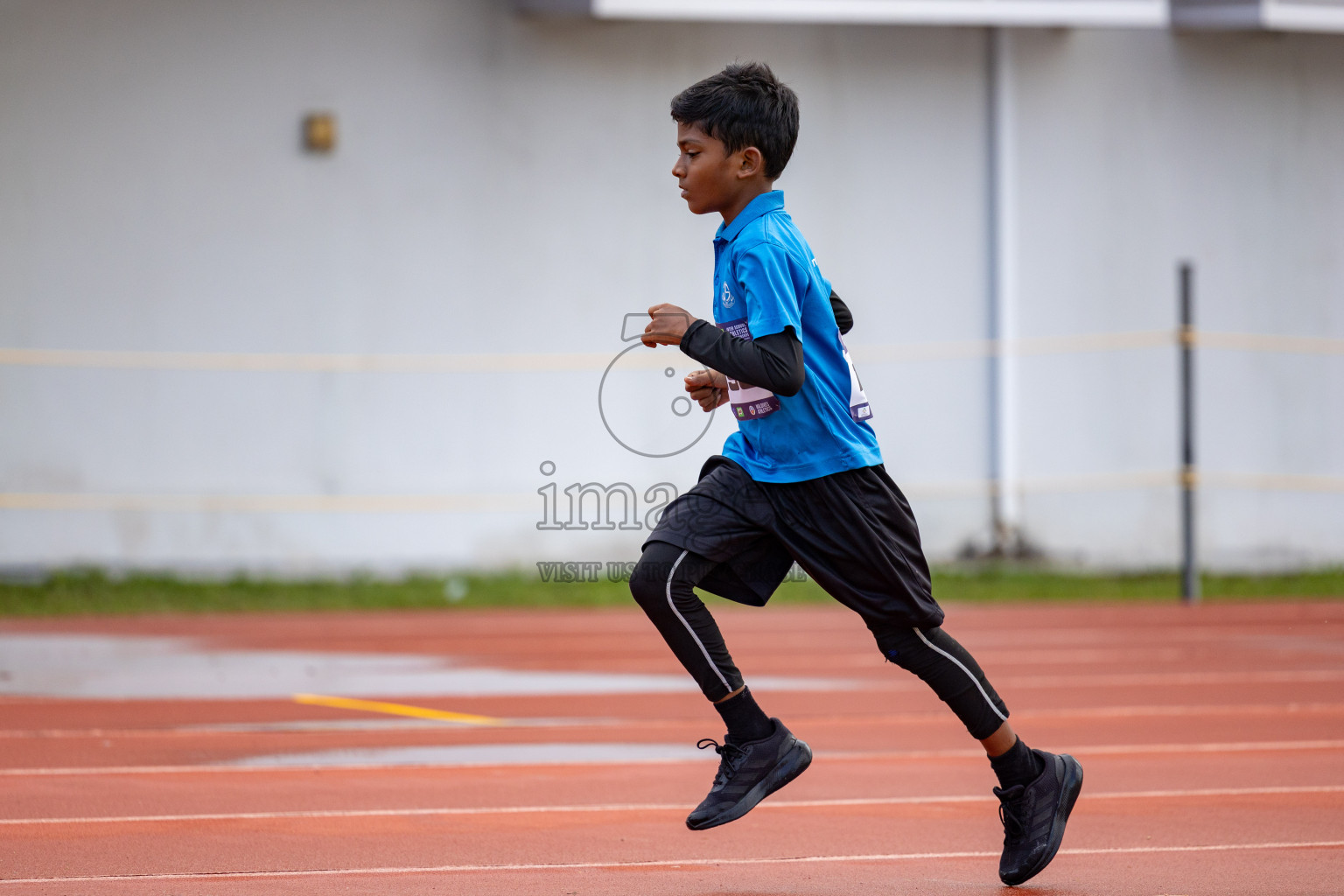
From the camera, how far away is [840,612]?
9797 millimetres

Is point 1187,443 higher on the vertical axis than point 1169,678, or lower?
higher

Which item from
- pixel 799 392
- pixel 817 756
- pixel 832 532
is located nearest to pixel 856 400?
pixel 799 392

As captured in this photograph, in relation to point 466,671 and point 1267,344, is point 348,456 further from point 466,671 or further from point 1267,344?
point 1267,344

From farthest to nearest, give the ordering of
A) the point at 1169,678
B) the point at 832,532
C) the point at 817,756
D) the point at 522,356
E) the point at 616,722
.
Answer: the point at 522,356, the point at 1169,678, the point at 616,722, the point at 817,756, the point at 832,532

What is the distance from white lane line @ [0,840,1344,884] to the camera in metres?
3.25

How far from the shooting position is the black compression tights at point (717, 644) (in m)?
3.16

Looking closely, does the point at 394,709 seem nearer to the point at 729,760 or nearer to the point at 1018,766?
the point at 729,760

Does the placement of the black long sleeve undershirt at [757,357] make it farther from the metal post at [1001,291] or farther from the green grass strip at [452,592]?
the metal post at [1001,291]

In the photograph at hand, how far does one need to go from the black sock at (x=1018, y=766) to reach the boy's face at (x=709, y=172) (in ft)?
4.02

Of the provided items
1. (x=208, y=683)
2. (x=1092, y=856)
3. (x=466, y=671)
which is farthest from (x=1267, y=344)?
(x=1092, y=856)

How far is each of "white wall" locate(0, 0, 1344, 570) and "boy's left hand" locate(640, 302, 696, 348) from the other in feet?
27.8

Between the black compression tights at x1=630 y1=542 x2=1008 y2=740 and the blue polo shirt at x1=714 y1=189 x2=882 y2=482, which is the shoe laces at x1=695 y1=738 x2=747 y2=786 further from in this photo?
the blue polo shirt at x1=714 y1=189 x2=882 y2=482

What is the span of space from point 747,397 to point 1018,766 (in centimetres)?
92

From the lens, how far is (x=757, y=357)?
117 inches
